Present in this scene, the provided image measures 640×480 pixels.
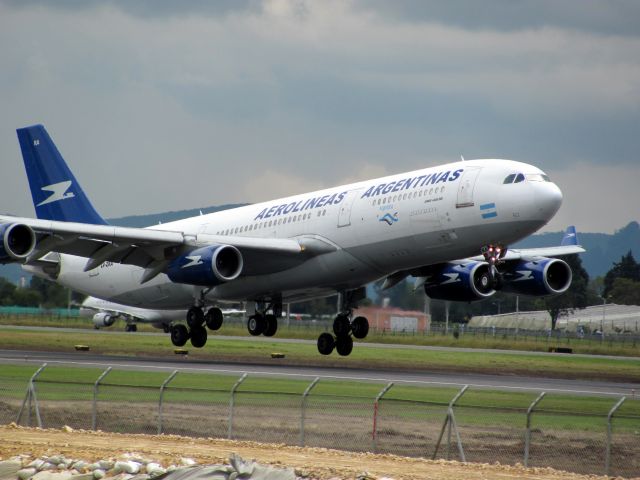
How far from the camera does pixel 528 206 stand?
41.6 m

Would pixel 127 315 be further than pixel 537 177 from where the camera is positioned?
Yes

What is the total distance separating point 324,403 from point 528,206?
11785 mm

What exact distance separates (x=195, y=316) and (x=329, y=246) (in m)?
7.37

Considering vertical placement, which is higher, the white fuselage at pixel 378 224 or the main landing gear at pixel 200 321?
the white fuselage at pixel 378 224

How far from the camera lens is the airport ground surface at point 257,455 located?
24.0 m

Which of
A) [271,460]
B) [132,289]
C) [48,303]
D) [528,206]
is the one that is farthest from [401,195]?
[48,303]

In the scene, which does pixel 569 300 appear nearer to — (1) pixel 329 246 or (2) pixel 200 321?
(2) pixel 200 321

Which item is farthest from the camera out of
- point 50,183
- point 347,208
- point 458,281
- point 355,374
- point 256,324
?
point 50,183

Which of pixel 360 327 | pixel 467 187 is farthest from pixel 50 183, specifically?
pixel 467 187

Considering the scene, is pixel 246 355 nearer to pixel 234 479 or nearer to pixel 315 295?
pixel 315 295

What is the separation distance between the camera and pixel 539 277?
51750 mm

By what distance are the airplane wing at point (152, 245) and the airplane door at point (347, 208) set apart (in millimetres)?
1175

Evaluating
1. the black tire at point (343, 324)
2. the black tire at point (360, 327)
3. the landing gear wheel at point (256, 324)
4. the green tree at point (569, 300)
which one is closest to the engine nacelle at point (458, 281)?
the black tire at point (360, 327)

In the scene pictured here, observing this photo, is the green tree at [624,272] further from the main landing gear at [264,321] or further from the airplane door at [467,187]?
the airplane door at [467,187]
